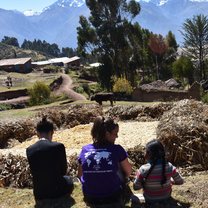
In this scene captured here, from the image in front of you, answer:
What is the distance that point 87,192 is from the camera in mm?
6816

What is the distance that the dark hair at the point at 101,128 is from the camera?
6.60m

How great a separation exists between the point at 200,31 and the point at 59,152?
49.6 metres

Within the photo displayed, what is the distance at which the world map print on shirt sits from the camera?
6.55 m

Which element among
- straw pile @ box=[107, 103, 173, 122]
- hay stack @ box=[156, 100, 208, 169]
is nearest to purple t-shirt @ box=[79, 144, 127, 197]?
hay stack @ box=[156, 100, 208, 169]

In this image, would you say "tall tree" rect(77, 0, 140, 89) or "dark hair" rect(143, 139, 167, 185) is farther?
"tall tree" rect(77, 0, 140, 89)

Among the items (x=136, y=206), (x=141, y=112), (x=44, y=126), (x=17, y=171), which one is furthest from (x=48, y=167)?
(x=141, y=112)

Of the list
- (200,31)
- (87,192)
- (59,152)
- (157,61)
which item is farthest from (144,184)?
(157,61)

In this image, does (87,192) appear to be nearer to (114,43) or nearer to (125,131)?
(125,131)

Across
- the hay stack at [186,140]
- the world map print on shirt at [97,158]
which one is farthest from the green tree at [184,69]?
the world map print on shirt at [97,158]

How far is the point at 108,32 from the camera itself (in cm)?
5141

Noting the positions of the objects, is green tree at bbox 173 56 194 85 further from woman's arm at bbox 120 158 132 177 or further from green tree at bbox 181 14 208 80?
woman's arm at bbox 120 158 132 177

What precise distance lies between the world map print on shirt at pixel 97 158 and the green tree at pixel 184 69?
50718 millimetres

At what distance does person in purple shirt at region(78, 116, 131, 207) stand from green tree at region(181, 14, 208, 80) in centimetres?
4797

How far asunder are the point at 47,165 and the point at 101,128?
107 cm
